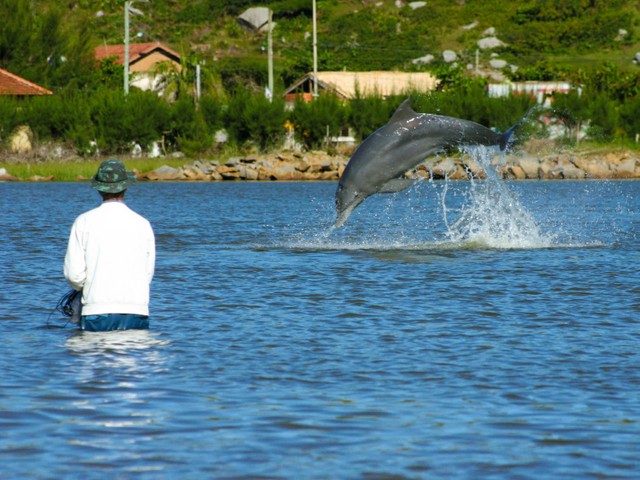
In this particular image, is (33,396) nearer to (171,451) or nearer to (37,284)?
(171,451)

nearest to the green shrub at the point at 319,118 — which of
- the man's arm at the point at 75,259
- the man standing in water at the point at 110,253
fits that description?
the man standing in water at the point at 110,253

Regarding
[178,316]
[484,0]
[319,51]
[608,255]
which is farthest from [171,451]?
[484,0]

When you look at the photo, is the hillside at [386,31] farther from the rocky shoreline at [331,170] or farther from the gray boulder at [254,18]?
the rocky shoreline at [331,170]

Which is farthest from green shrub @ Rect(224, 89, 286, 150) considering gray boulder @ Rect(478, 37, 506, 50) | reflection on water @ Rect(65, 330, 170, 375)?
reflection on water @ Rect(65, 330, 170, 375)

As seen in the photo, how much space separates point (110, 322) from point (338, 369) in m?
1.97

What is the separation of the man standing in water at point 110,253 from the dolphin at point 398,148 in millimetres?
8444

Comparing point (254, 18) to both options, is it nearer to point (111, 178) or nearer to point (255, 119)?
point (255, 119)

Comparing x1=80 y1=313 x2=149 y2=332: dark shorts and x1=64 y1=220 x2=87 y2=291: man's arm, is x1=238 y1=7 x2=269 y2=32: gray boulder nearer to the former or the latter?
x1=80 y1=313 x2=149 y2=332: dark shorts

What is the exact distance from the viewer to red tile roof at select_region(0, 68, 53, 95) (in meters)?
63.5

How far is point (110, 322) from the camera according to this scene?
1016 centimetres

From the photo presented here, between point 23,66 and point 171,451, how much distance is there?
220ft

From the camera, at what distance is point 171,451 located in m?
7.48

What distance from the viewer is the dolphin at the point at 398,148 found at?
60.1 feet

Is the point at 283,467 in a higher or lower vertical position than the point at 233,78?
lower
